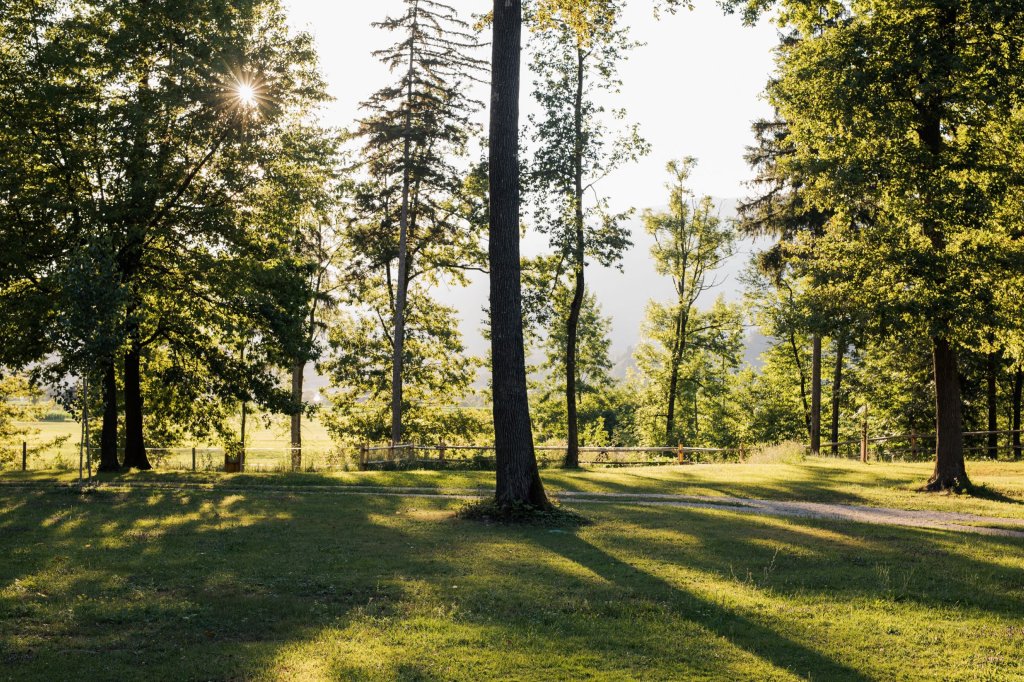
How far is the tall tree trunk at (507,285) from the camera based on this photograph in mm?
13602

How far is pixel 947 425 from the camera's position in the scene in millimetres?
19344

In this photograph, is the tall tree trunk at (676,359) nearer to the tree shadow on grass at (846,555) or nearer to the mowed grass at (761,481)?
the mowed grass at (761,481)

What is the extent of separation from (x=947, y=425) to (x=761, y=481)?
4.77 meters

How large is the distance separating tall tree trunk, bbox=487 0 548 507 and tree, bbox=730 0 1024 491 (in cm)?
654

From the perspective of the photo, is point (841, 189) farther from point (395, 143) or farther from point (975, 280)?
point (395, 143)

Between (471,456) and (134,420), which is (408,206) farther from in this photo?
(134,420)

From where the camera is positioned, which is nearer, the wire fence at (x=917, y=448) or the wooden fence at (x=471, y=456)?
the wooden fence at (x=471, y=456)

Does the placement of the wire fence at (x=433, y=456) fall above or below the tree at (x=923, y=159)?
below

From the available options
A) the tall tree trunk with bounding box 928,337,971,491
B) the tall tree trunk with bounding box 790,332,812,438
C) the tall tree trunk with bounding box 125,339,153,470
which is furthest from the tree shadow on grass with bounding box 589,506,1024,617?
the tall tree trunk with bounding box 790,332,812,438

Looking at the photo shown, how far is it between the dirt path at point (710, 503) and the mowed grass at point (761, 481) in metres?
0.67

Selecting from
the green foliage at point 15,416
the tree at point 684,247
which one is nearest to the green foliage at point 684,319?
the tree at point 684,247

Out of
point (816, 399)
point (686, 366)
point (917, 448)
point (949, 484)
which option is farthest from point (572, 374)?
point (686, 366)

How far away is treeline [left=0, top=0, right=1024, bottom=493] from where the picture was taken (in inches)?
668

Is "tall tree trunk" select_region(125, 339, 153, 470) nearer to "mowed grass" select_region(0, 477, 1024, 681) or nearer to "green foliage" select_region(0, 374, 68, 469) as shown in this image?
"green foliage" select_region(0, 374, 68, 469)
